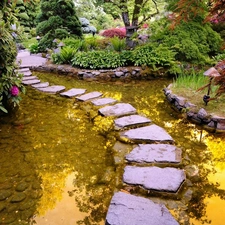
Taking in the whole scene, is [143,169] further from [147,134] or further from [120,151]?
[147,134]

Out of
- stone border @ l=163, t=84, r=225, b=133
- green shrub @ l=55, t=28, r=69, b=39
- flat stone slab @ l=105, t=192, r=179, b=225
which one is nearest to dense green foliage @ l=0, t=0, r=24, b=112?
flat stone slab @ l=105, t=192, r=179, b=225

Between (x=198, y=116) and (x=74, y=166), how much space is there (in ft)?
7.67

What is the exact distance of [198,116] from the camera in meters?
4.14

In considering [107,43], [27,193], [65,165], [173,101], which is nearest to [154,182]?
[65,165]

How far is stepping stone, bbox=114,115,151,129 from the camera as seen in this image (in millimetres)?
3791

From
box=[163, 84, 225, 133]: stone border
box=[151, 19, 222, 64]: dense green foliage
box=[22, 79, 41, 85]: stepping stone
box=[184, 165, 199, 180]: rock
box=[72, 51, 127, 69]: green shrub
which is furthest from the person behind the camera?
box=[151, 19, 222, 64]: dense green foliage

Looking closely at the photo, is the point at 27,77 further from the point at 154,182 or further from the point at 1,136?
the point at 154,182

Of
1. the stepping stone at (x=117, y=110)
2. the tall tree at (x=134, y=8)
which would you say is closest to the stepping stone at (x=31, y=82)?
the stepping stone at (x=117, y=110)

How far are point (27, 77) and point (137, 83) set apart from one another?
9.72 feet

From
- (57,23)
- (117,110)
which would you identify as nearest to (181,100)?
(117,110)

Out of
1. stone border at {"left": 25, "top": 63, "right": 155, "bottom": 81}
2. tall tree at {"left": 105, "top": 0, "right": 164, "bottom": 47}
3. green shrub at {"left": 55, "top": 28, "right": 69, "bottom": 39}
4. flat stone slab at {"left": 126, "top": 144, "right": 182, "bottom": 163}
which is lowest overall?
stone border at {"left": 25, "top": 63, "right": 155, "bottom": 81}

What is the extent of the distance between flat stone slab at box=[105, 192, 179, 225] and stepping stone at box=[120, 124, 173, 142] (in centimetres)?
117

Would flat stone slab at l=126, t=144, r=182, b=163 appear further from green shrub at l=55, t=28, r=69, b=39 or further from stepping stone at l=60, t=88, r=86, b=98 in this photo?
green shrub at l=55, t=28, r=69, b=39

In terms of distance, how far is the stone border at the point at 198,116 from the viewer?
3.89 metres
